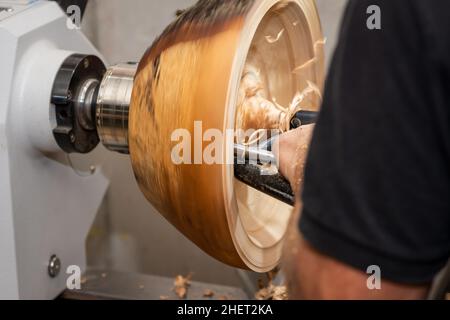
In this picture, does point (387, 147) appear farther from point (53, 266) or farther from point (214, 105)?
point (53, 266)

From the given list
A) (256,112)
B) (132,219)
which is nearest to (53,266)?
(256,112)

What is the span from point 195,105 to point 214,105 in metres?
0.03

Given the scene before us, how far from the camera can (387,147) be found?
357 mm

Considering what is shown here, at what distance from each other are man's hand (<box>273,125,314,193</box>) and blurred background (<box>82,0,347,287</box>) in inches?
28.1

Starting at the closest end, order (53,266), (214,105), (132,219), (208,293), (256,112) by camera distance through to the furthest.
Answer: (214,105), (256,112), (53,266), (208,293), (132,219)

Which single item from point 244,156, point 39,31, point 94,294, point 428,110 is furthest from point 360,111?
point 94,294

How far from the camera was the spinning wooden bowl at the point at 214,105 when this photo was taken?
60 centimetres

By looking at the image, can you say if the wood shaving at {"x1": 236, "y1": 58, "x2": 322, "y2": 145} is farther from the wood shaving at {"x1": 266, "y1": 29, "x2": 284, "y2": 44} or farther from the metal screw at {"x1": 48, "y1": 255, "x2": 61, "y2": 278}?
the metal screw at {"x1": 48, "y1": 255, "x2": 61, "y2": 278}

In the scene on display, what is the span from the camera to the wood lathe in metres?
0.61

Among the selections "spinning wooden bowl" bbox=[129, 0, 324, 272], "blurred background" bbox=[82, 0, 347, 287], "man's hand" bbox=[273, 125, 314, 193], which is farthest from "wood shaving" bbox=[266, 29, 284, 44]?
"blurred background" bbox=[82, 0, 347, 287]
